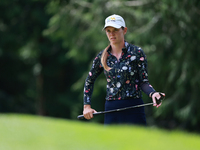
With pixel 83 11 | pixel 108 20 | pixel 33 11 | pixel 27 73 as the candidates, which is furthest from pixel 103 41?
pixel 27 73

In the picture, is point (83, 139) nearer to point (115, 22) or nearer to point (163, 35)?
point (115, 22)

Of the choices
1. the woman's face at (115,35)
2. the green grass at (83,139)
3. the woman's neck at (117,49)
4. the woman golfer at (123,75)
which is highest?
the woman's face at (115,35)

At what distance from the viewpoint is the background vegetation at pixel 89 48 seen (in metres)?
8.82

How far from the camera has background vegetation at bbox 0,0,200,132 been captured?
8820 mm

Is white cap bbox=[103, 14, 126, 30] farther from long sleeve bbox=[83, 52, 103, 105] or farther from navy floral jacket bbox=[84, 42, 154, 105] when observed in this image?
long sleeve bbox=[83, 52, 103, 105]

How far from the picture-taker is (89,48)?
42.2ft

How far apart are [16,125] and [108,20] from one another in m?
4.35

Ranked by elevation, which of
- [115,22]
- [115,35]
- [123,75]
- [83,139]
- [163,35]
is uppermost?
[163,35]

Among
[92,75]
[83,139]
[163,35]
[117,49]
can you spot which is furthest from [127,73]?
[163,35]

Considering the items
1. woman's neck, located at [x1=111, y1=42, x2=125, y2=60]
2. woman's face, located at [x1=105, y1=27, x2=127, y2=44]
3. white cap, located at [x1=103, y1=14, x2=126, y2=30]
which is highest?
white cap, located at [x1=103, y1=14, x2=126, y2=30]

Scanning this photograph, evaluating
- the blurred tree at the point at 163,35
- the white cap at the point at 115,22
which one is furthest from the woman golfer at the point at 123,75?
the blurred tree at the point at 163,35

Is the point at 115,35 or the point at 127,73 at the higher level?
the point at 115,35

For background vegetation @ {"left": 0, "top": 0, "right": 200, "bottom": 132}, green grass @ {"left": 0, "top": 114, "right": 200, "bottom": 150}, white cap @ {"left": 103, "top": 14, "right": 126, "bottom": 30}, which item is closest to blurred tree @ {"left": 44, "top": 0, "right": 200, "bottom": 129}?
background vegetation @ {"left": 0, "top": 0, "right": 200, "bottom": 132}

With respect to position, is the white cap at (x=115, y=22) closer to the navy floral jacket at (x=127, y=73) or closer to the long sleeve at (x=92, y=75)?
the navy floral jacket at (x=127, y=73)
